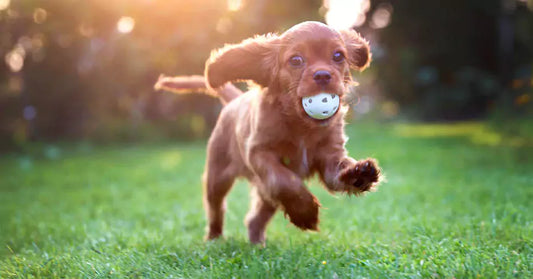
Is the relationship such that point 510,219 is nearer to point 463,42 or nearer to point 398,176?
point 398,176

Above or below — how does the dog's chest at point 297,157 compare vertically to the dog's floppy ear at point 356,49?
below

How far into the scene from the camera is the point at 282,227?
4766 mm

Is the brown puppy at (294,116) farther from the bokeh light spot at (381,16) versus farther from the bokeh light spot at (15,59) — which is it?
the bokeh light spot at (381,16)

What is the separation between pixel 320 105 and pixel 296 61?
1.20 ft

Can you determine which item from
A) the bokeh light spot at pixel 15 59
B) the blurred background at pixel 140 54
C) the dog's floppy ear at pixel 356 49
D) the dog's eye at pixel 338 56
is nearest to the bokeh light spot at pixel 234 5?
the blurred background at pixel 140 54

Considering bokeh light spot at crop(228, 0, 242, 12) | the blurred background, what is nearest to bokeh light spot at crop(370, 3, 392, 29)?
the blurred background

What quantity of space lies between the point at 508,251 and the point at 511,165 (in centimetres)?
542

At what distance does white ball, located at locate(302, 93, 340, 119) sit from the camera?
8.83 feet

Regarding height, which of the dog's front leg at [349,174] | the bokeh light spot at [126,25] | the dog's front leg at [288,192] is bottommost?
the dog's front leg at [288,192]

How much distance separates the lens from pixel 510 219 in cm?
362

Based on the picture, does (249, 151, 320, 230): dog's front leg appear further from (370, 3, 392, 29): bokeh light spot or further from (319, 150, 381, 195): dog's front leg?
(370, 3, 392, 29): bokeh light spot

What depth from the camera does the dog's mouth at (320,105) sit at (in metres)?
2.69

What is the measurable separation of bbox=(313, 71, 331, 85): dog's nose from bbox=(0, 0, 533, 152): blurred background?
8.01 metres

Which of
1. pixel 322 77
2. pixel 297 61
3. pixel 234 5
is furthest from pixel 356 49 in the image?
pixel 234 5
